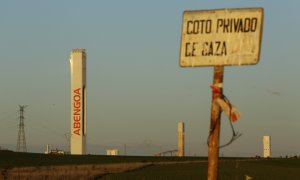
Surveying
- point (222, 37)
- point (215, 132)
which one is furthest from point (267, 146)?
point (222, 37)

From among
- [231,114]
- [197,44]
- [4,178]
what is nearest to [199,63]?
[197,44]

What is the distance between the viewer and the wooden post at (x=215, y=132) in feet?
20.7

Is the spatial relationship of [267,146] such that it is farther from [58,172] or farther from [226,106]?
[226,106]

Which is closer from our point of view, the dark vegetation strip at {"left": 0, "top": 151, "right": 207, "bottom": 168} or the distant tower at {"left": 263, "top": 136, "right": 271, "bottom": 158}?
the dark vegetation strip at {"left": 0, "top": 151, "right": 207, "bottom": 168}

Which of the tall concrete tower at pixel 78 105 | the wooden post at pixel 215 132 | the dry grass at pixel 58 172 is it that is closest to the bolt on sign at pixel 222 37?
the wooden post at pixel 215 132

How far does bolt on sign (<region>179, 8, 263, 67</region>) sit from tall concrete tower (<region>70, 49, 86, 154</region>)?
5978 centimetres

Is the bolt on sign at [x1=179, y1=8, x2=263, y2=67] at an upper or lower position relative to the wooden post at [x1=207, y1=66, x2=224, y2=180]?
upper

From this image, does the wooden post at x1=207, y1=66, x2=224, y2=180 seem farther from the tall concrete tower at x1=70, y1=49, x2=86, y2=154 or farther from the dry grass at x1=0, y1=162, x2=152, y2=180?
the tall concrete tower at x1=70, y1=49, x2=86, y2=154

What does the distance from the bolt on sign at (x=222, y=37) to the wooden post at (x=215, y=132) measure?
0.46 feet

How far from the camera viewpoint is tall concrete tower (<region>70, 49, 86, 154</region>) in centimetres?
6562

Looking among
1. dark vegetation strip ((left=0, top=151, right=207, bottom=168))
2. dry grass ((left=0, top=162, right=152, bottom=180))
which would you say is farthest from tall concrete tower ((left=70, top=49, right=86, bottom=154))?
dry grass ((left=0, top=162, right=152, bottom=180))

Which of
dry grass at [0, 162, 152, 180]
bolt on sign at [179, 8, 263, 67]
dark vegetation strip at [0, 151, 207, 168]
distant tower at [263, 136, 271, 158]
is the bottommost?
dry grass at [0, 162, 152, 180]

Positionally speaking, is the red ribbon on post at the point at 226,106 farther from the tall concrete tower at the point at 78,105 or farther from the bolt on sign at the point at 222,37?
the tall concrete tower at the point at 78,105

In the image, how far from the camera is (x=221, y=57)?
6258 millimetres
